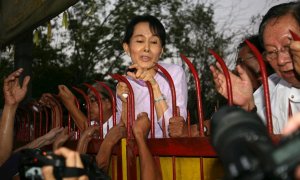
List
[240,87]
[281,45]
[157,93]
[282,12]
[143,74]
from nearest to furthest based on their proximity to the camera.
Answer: [240,87], [281,45], [282,12], [157,93], [143,74]

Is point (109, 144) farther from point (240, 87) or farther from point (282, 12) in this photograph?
point (282, 12)

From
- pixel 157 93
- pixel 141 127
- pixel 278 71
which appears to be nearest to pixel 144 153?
pixel 141 127

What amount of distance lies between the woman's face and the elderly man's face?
0.93 m

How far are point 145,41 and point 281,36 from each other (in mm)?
1117

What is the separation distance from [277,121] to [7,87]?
1.96 m

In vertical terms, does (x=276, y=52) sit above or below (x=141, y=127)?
above

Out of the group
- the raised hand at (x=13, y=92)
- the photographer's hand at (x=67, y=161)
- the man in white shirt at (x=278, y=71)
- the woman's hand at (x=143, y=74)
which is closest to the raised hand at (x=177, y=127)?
the man in white shirt at (x=278, y=71)

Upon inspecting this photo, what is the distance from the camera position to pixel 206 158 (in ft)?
6.55

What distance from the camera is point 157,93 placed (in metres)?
2.69

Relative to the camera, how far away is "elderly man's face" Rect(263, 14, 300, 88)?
2141 mm

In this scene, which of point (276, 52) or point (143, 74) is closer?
point (276, 52)

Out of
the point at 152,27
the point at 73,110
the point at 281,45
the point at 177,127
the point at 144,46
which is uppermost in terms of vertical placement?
the point at 152,27

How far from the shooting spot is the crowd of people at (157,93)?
2.03 m

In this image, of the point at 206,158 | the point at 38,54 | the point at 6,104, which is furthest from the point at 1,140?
the point at 38,54
